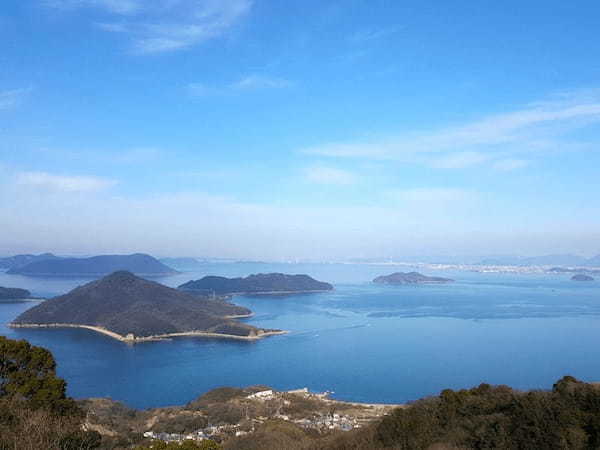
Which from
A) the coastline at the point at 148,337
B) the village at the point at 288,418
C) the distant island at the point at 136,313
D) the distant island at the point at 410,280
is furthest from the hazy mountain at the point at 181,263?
the village at the point at 288,418

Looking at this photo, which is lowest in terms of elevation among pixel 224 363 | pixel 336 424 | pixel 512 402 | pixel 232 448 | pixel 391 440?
pixel 224 363

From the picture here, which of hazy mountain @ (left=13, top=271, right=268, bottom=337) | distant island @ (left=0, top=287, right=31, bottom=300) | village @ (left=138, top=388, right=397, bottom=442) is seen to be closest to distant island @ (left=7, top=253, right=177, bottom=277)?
distant island @ (left=0, top=287, right=31, bottom=300)

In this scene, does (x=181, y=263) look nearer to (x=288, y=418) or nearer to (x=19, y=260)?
(x=19, y=260)

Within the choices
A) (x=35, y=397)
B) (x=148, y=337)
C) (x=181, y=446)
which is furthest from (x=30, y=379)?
(x=148, y=337)

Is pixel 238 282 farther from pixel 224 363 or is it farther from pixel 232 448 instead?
pixel 232 448

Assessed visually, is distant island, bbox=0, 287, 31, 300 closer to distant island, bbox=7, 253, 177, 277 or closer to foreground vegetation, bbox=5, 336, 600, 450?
distant island, bbox=7, 253, 177, 277

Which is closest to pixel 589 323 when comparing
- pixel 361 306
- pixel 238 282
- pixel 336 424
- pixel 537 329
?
pixel 537 329
